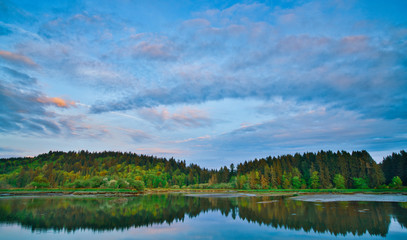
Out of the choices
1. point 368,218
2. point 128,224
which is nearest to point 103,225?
point 128,224

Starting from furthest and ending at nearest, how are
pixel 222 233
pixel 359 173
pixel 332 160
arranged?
pixel 332 160, pixel 359 173, pixel 222 233

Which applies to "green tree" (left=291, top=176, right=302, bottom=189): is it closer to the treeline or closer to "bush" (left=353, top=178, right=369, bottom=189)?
"bush" (left=353, top=178, right=369, bottom=189)

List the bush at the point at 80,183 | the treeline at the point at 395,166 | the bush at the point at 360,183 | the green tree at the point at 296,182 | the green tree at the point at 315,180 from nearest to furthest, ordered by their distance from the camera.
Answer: the treeline at the point at 395,166, the bush at the point at 360,183, the green tree at the point at 315,180, the green tree at the point at 296,182, the bush at the point at 80,183

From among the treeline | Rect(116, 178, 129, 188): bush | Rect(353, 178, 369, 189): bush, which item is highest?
the treeline

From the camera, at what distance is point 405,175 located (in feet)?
285

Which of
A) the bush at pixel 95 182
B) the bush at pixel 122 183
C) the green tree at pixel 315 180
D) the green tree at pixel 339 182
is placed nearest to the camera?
the green tree at pixel 339 182

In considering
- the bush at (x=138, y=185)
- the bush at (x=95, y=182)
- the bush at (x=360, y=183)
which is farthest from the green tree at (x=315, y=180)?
the bush at (x=95, y=182)

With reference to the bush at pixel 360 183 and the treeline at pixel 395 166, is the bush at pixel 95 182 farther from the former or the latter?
the treeline at pixel 395 166

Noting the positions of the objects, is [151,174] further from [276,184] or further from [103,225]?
[103,225]

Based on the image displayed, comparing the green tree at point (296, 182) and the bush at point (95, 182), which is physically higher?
the bush at point (95, 182)

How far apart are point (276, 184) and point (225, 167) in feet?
186

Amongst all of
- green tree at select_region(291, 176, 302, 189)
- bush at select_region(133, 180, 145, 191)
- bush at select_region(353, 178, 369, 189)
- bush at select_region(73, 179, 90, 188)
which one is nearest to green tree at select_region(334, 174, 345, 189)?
bush at select_region(353, 178, 369, 189)

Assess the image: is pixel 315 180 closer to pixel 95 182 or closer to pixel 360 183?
pixel 360 183

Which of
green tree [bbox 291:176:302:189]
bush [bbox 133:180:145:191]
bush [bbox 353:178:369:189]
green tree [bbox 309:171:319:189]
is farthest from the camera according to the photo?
green tree [bbox 291:176:302:189]
